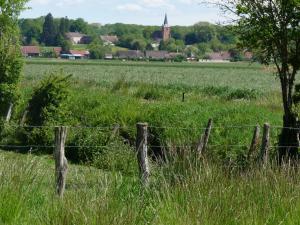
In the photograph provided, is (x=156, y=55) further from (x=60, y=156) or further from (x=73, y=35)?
(x=60, y=156)

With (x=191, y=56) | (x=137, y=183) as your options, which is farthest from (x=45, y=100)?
(x=191, y=56)

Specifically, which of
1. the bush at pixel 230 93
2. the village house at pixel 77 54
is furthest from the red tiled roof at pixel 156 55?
the bush at pixel 230 93

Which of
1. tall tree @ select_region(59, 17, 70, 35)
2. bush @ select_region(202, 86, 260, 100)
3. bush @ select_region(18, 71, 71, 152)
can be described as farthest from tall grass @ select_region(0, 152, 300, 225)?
tall tree @ select_region(59, 17, 70, 35)

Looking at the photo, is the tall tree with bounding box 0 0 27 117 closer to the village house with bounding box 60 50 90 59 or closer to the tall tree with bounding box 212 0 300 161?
the tall tree with bounding box 212 0 300 161

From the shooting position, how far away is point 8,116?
23.5m

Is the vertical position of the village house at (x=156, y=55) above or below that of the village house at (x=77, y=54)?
above

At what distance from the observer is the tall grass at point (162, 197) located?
6215 millimetres

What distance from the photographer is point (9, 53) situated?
23.3m

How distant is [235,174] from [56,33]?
173542 mm

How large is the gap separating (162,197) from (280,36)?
8526 mm

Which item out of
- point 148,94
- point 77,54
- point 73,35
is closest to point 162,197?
point 148,94

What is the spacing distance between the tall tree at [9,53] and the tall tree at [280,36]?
1044cm

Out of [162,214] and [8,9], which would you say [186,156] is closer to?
[162,214]

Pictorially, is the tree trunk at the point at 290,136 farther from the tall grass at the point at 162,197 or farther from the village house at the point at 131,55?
the village house at the point at 131,55
